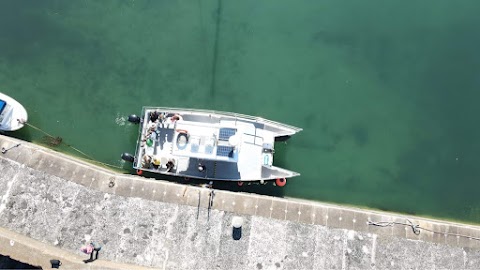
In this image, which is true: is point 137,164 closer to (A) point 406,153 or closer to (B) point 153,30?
(B) point 153,30

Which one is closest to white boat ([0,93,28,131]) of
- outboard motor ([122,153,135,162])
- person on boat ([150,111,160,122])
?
outboard motor ([122,153,135,162])

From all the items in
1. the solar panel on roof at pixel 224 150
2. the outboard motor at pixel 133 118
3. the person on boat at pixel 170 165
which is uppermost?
the outboard motor at pixel 133 118

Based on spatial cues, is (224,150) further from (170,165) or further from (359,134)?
(359,134)

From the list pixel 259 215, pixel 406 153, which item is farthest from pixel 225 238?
pixel 406 153

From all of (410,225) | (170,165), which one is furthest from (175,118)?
(410,225)

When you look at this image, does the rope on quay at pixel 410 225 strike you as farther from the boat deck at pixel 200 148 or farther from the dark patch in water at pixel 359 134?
the boat deck at pixel 200 148

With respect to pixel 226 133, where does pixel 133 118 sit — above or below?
above

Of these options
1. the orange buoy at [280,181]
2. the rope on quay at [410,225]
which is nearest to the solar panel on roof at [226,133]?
the orange buoy at [280,181]
